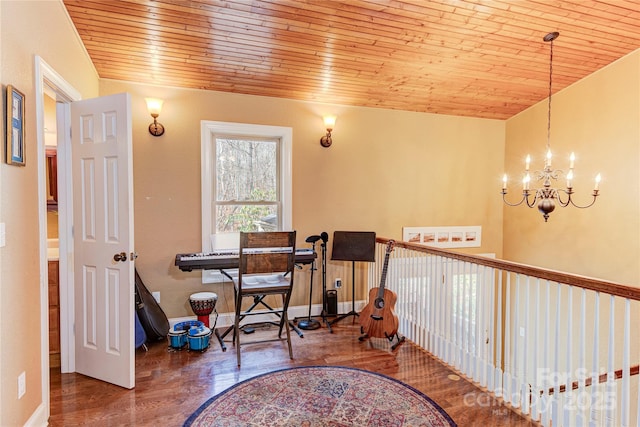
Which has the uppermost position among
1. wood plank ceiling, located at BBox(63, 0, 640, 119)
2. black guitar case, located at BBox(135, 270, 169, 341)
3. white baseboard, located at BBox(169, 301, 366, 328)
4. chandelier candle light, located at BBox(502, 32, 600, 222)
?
wood plank ceiling, located at BBox(63, 0, 640, 119)

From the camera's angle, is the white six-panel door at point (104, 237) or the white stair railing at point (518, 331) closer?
the white stair railing at point (518, 331)

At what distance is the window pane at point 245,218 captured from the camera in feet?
13.3

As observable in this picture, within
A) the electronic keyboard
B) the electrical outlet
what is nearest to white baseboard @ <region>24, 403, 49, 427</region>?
the electrical outlet

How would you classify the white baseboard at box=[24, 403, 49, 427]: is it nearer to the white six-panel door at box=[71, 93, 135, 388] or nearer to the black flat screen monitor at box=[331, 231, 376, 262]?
the white six-panel door at box=[71, 93, 135, 388]

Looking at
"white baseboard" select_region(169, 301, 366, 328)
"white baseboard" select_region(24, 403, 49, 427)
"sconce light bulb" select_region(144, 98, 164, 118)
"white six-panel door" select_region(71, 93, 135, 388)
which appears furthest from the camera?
"white baseboard" select_region(169, 301, 366, 328)

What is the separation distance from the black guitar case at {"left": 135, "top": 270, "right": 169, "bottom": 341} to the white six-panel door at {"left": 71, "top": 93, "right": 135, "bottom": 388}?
24.3 inches

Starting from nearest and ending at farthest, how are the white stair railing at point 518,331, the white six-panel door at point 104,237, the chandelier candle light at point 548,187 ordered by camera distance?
the white stair railing at point 518,331
the white six-panel door at point 104,237
the chandelier candle light at point 548,187

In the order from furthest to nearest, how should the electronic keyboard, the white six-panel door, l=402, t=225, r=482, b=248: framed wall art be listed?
l=402, t=225, r=482, b=248: framed wall art < the electronic keyboard < the white six-panel door

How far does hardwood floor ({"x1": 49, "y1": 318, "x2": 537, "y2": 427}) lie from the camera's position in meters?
2.28

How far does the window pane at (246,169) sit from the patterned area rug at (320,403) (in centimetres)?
206

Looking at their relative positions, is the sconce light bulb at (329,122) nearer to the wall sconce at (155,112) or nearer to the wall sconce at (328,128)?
the wall sconce at (328,128)

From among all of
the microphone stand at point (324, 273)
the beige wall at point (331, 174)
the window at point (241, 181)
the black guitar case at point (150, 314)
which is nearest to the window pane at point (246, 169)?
the window at point (241, 181)

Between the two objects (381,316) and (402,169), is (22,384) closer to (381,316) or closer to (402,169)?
(381,316)

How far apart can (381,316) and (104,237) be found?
7.98 feet
